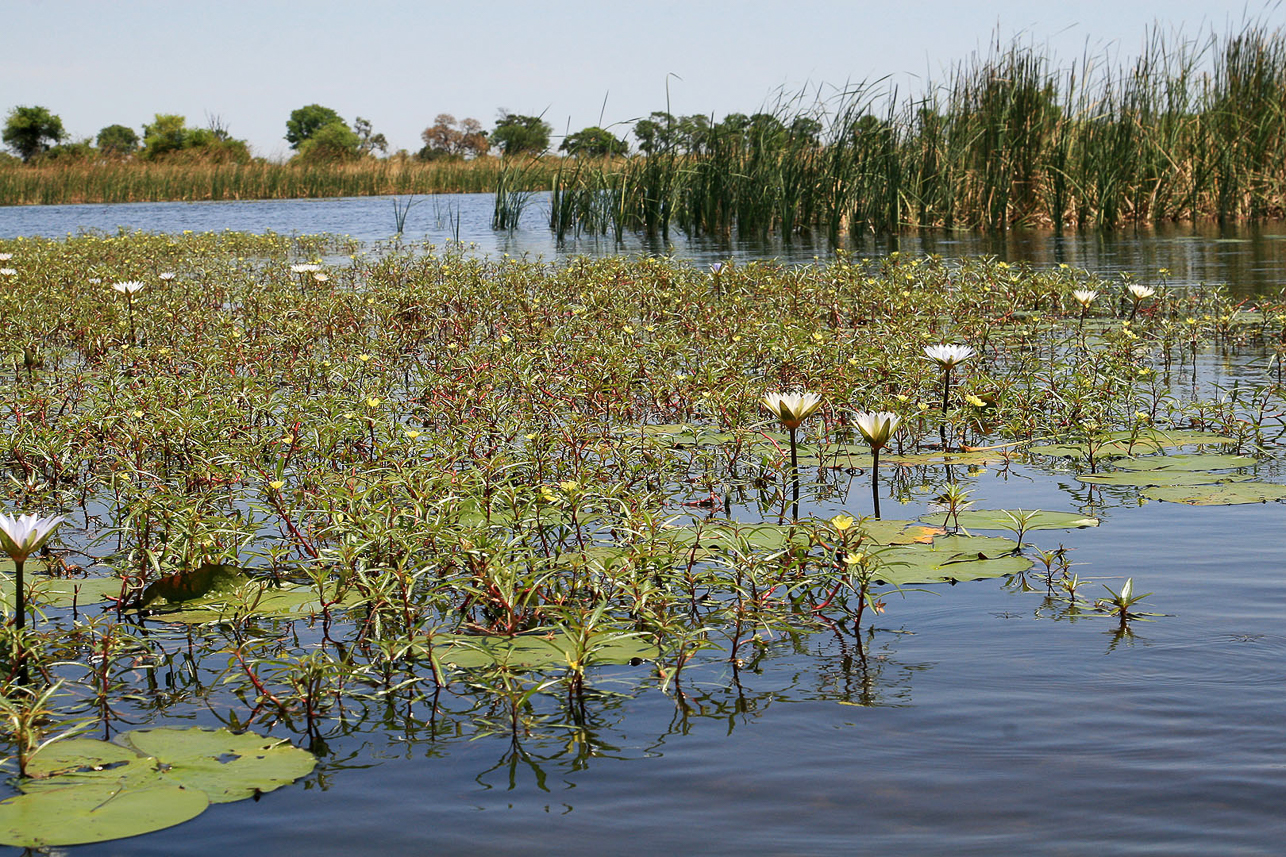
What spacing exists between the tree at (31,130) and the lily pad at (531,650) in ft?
268

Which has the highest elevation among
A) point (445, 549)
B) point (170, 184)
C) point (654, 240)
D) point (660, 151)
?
point (170, 184)

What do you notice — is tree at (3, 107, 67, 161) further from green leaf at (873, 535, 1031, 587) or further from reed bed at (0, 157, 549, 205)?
green leaf at (873, 535, 1031, 587)

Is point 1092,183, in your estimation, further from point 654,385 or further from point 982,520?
point 982,520

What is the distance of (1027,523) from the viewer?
10.2ft

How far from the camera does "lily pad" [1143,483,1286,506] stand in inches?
131

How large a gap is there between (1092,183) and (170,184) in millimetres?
25408

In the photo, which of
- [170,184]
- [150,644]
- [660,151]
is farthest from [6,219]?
[150,644]

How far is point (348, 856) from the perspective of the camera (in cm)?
167

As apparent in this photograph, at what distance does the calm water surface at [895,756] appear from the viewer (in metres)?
1.69

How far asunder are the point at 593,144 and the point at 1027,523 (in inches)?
484

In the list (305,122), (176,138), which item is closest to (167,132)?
(176,138)

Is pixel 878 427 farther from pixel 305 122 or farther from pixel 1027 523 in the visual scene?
pixel 305 122

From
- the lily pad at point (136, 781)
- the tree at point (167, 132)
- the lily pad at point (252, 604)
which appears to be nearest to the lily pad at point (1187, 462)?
the lily pad at point (252, 604)

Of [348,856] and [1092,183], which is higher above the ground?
[1092,183]
